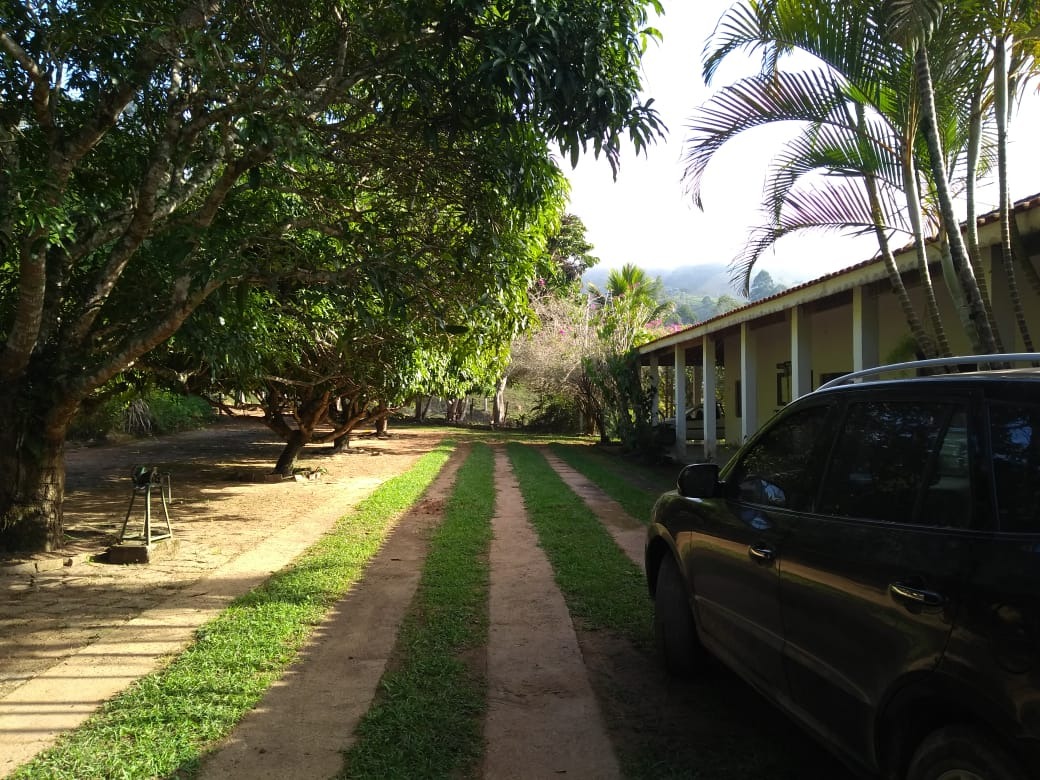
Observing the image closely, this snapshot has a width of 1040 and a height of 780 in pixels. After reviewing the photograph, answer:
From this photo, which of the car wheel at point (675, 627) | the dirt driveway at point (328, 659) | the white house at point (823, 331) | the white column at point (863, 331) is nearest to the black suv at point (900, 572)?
the car wheel at point (675, 627)

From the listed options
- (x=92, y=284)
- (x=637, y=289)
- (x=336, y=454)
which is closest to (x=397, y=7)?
(x=92, y=284)

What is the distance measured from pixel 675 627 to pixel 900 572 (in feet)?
6.89

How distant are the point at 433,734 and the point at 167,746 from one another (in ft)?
4.05

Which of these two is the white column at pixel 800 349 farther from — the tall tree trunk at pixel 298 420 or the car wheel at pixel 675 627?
the tall tree trunk at pixel 298 420

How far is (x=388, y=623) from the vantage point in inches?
210

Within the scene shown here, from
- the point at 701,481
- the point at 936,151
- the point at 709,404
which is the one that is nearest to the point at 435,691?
the point at 701,481

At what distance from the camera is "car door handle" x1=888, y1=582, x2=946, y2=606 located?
2090mm

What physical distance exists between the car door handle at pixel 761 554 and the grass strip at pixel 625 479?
21.7ft

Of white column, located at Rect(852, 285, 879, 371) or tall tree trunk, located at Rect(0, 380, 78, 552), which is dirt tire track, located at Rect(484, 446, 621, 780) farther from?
white column, located at Rect(852, 285, 879, 371)

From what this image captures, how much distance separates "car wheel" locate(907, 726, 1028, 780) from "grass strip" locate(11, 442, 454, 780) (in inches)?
114

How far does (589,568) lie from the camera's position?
23.0 ft

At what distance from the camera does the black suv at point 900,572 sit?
75.0 inches

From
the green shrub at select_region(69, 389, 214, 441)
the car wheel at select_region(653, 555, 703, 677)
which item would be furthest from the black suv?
the green shrub at select_region(69, 389, 214, 441)

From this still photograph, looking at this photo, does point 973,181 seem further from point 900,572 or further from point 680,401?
point 680,401
